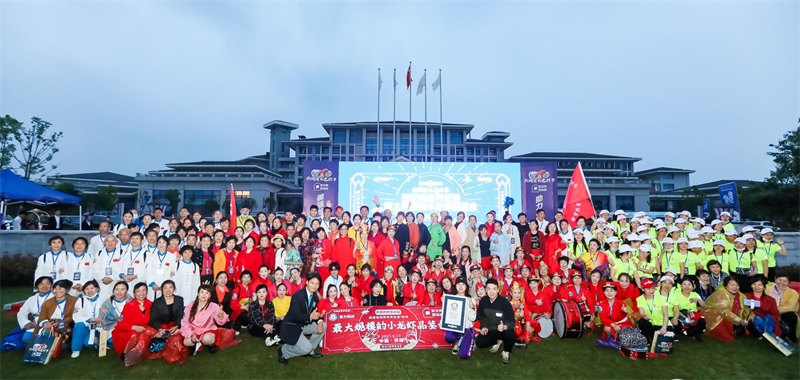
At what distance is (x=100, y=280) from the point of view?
5.71 meters

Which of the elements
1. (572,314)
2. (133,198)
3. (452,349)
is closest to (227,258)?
(452,349)

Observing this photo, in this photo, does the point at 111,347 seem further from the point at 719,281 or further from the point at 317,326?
the point at 719,281

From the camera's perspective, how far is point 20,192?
33.0ft

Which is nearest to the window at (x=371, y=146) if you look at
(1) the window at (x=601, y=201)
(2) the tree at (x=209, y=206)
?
(2) the tree at (x=209, y=206)

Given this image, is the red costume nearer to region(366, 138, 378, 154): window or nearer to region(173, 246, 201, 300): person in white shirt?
region(173, 246, 201, 300): person in white shirt

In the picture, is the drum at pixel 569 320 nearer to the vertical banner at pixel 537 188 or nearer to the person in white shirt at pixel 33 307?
the vertical banner at pixel 537 188

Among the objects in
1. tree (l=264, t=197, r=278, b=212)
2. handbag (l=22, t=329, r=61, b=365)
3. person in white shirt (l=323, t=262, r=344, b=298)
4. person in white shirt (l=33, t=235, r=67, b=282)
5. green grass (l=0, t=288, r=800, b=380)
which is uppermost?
tree (l=264, t=197, r=278, b=212)

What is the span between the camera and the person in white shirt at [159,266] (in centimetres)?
583

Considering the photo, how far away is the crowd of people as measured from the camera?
4.97m

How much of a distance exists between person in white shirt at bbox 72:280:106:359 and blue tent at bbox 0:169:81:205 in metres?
7.60

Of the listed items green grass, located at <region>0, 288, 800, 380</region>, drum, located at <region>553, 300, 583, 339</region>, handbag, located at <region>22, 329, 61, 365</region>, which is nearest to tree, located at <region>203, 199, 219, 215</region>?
green grass, located at <region>0, 288, 800, 380</region>

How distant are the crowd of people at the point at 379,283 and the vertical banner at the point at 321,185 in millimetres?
3548

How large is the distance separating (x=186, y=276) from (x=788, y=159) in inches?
990

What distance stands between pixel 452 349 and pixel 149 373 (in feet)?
12.2
